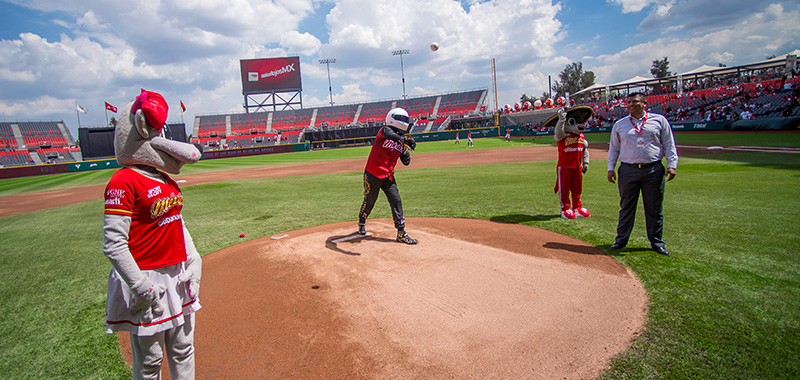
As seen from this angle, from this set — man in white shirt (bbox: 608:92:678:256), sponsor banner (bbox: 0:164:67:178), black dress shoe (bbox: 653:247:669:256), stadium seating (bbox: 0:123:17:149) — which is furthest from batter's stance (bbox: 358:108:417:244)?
stadium seating (bbox: 0:123:17:149)

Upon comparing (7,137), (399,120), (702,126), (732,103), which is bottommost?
(399,120)

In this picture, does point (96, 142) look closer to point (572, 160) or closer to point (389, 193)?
point (389, 193)

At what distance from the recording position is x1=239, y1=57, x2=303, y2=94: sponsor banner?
6412 centimetres

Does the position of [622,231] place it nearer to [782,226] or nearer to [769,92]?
[782,226]

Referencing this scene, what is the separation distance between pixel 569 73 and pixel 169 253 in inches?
3943

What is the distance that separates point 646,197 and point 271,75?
6900cm

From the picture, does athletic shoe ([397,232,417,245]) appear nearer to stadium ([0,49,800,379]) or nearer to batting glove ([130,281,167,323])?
stadium ([0,49,800,379])

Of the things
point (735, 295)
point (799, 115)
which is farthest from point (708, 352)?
point (799, 115)

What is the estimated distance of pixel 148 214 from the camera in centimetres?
226

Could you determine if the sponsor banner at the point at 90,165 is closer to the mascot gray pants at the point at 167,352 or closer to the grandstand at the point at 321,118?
the grandstand at the point at 321,118

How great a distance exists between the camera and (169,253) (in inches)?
92.8

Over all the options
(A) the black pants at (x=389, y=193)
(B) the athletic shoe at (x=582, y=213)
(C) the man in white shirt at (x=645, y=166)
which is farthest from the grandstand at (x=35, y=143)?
(C) the man in white shirt at (x=645, y=166)

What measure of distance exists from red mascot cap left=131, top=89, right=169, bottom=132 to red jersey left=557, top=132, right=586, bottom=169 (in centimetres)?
683

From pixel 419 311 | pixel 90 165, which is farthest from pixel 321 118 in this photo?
pixel 419 311
